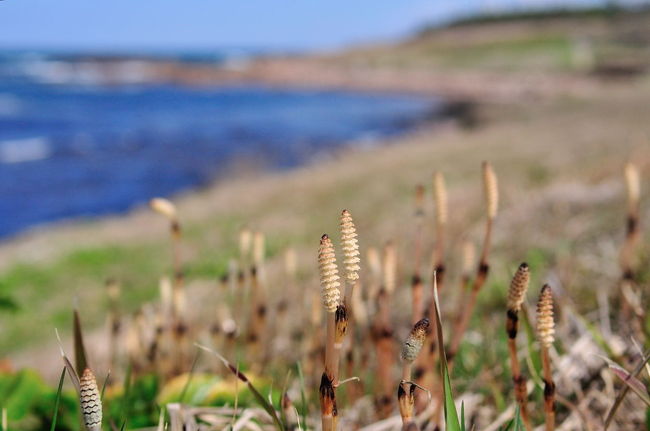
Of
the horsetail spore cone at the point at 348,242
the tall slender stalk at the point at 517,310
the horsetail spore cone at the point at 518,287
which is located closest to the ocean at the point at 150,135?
the tall slender stalk at the point at 517,310

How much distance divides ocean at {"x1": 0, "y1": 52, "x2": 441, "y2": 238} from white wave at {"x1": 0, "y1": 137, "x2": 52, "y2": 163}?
3 cm

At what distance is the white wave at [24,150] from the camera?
68.7ft

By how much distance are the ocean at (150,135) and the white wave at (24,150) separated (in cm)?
3

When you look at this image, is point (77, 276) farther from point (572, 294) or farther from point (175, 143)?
point (175, 143)

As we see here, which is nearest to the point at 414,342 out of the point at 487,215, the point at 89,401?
the point at 89,401

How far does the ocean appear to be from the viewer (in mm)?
16312

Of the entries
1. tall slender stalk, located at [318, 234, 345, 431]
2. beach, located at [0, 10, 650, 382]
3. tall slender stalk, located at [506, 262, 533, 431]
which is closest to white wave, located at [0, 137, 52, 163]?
beach, located at [0, 10, 650, 382]

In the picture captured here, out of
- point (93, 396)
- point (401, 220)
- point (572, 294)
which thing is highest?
point (93, 396)

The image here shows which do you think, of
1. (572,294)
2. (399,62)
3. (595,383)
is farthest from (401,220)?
(399,62)

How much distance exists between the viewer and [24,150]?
22469mm

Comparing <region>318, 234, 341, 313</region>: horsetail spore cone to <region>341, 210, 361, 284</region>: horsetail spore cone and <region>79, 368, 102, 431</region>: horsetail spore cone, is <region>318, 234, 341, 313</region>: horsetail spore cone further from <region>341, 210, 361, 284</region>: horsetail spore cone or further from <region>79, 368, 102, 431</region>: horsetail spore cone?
<region>79, 368, 102, 431</region>: horsetail spore cone

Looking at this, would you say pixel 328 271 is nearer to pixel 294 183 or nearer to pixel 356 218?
pixel 356 218

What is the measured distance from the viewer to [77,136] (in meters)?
25.7

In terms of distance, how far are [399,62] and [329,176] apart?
45986 mm
